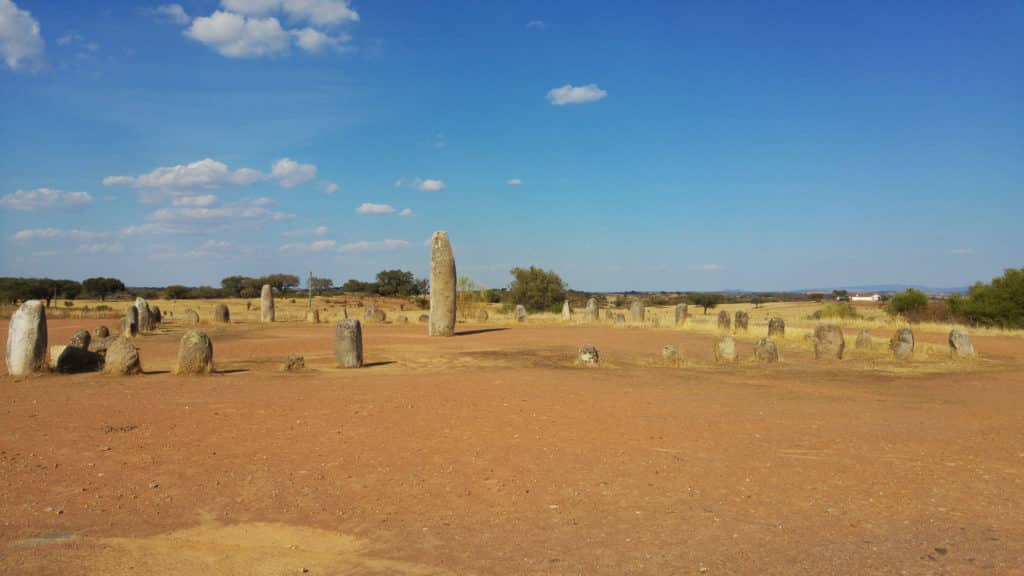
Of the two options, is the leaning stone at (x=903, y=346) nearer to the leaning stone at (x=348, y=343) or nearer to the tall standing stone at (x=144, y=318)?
the leaning stone at (x=348, y=343)

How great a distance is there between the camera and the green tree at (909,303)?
33500mm

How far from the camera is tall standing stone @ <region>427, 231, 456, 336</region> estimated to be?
22.3 metres

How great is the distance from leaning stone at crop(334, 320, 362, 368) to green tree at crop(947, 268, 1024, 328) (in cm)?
2591

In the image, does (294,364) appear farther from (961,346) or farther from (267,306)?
(267,306)

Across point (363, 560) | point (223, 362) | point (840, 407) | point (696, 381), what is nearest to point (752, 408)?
point (840, 407)

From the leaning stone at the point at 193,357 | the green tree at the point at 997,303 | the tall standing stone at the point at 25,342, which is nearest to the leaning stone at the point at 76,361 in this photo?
the tall standing stone at the point at 25,342

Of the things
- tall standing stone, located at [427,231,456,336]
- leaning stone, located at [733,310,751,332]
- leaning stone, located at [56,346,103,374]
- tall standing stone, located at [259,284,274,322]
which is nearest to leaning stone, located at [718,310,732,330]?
leaning stone, located at [733,310,751,332]

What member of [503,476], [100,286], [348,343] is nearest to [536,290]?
[348,343]

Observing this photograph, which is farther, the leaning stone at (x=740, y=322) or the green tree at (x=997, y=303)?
the green tree at (x=997, y=303)

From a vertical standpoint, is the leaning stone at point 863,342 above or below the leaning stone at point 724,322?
below

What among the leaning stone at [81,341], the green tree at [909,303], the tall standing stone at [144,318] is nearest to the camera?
the leaning stone at [81,341]

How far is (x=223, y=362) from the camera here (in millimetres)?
14883

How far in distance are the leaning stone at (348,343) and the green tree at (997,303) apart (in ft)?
85.0

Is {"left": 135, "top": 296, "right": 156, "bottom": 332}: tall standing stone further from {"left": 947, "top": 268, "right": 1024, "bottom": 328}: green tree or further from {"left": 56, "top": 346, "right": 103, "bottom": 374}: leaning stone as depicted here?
{"left": 947, "top": 268, "right": 1024, "bottom": 328}: green tree
